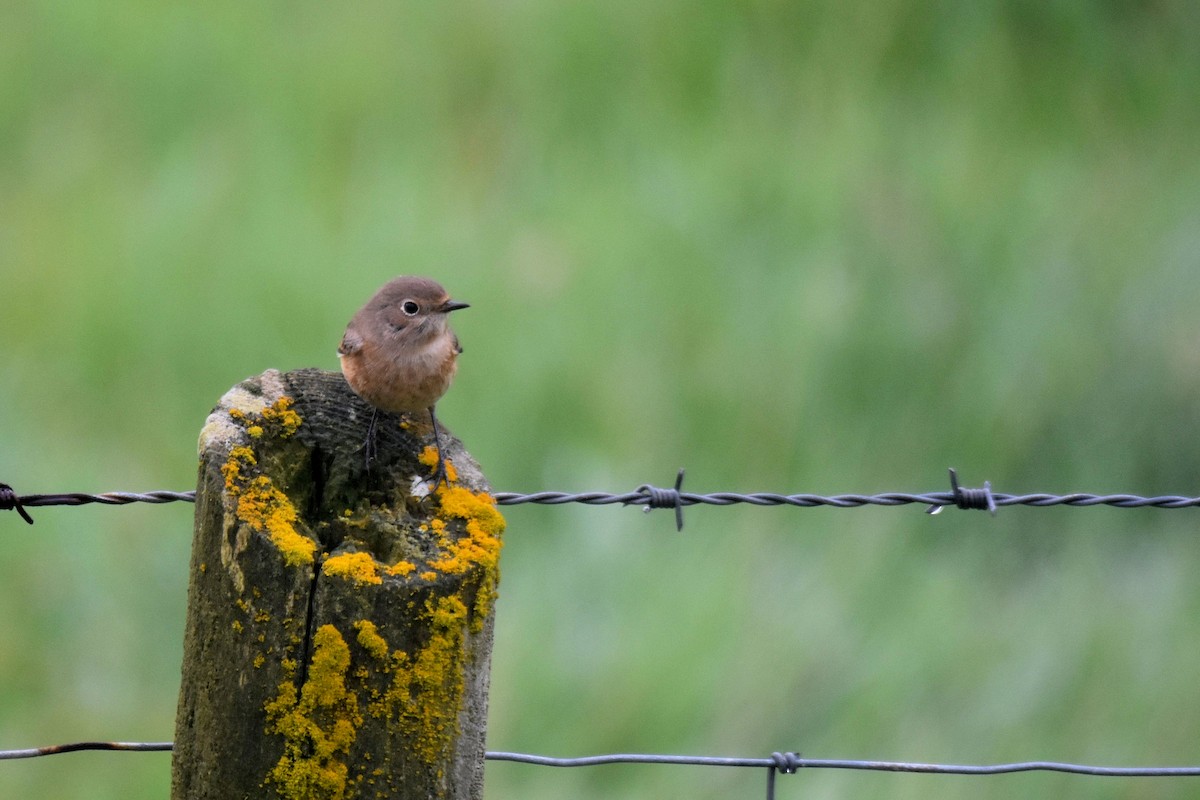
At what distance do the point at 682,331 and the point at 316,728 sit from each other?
5.46m

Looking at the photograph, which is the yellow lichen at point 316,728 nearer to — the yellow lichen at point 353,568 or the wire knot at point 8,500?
the yellow lichen at point 353,568

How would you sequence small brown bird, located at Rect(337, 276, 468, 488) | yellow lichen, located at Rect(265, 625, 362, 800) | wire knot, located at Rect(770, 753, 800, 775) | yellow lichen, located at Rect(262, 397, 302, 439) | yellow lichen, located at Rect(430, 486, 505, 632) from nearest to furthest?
yellow lichen, located at Rect(265, 625, 362, 800) < yellow lichen, located at Rect(430, 486, 505, 632) < yellow lichen, located at Rect(262, 397, 302, 439) < small brown bird, located at Rect(337, 276, 468, 488) < wire knot, located at Rect(770, 753, 800, 775)

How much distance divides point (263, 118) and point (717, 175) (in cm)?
291

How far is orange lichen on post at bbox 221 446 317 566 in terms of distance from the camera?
2.35 metres

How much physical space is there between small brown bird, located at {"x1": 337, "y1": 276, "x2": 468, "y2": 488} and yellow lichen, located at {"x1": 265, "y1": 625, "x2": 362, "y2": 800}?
47 centimetres

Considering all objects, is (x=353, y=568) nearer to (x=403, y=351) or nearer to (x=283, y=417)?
(x=283, y=417)

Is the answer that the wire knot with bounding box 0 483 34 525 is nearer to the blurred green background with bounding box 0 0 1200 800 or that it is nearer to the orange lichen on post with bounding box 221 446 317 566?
the orange lichen on post with bounding box 221 446 317 566

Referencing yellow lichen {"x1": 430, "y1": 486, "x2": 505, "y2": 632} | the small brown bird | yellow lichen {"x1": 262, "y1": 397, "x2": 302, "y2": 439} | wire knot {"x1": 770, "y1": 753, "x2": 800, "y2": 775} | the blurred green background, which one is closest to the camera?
yellow lichen {"x1": 430, "y1": 486, "x2": 505, "y2": 632}

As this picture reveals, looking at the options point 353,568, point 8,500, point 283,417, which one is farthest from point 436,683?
point 8,500

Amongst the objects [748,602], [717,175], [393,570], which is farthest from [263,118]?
[393,570]

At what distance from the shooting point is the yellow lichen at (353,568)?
7.69 feet

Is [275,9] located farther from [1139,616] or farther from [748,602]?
[1139,616]

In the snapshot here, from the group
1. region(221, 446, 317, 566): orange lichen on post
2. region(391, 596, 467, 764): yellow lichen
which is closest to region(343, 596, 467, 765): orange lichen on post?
region(391, 596, 467, 764): yellow lichen

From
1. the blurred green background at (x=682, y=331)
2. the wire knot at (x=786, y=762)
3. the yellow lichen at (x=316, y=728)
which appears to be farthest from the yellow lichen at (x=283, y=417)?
the blurred green background at (x=682, y=331)
